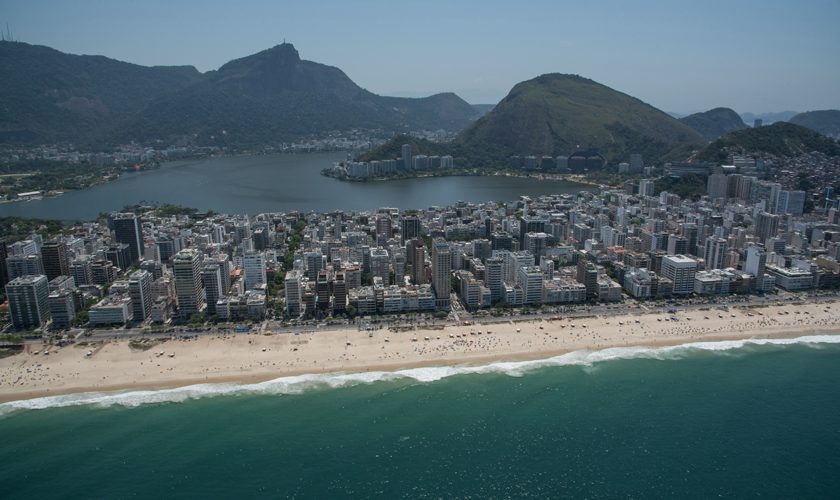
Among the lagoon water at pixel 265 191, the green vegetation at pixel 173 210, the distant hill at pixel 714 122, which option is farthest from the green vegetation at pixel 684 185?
the distant hill at pixel 714 122

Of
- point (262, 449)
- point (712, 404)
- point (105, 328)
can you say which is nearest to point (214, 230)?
point (105, 328)

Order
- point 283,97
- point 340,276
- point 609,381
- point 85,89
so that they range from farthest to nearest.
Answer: point 283,97 → point 85,89 → point 340,276 → point 609,381

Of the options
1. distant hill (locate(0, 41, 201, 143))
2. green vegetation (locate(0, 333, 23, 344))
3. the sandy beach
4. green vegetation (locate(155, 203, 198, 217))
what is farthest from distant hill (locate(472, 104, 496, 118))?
green vegetation (locate(0, 333, 23, 344))

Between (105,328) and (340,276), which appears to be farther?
(340,276)

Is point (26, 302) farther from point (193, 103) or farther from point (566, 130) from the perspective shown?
point (193, 103)

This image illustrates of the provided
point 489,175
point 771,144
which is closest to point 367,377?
point 771,144

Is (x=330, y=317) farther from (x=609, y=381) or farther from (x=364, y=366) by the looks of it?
(x=609, y=381)

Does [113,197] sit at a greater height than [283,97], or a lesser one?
lesser

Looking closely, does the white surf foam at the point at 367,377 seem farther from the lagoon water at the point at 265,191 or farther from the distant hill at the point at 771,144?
the distant hill at the point at 771,144
